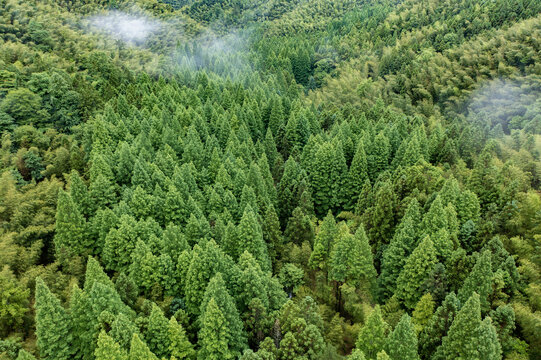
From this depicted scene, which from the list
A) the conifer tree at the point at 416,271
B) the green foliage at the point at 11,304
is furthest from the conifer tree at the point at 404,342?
the green foliage at the point at 11,304

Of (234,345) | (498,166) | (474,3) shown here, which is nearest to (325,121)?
(498,166)

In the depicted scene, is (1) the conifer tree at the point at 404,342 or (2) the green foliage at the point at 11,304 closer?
(1) the conifer tree at the point at 404,342

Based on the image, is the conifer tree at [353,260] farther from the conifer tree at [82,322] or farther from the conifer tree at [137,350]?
the conifer tree at [82,322]

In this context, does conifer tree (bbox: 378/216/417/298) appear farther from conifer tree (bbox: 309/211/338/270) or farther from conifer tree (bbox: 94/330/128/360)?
conifer tree (bbox: 94/330/128/360)

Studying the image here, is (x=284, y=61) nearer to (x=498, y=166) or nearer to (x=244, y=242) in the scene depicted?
(x=498, y=166)

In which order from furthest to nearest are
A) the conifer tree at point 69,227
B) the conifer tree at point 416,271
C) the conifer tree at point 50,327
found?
the conifer tree at point 69,227
the conifer tree at point 416,271
the conifer tree at point 50,327

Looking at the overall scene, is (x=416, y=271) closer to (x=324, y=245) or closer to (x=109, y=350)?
(x=324, y=245)

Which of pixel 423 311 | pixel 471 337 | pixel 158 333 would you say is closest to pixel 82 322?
pixel 158 333

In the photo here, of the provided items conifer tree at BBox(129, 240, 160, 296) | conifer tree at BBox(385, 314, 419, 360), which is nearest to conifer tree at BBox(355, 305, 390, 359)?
conifer tree at BBox(385, 314, 419, 360)
